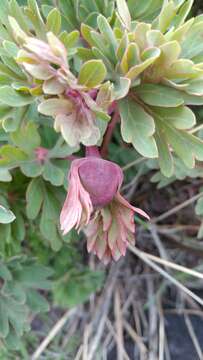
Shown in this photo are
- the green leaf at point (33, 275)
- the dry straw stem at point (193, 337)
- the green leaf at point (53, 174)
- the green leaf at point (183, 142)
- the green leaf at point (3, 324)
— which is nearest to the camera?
the green leaf at point (183, 142)

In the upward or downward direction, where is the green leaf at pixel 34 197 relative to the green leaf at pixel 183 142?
downward

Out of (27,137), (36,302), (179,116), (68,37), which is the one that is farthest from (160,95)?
(36,302)

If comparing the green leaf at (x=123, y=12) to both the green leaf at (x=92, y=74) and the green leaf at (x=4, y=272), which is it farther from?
the green leaf at (x=4, y=272)

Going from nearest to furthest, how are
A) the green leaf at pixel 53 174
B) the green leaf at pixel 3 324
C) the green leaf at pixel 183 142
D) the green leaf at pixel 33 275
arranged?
the green leaf at pixel 183 142, the green leaf at pixel 53 174, the green leaf at pixel 3 324, the green leaf at pixel 33 275

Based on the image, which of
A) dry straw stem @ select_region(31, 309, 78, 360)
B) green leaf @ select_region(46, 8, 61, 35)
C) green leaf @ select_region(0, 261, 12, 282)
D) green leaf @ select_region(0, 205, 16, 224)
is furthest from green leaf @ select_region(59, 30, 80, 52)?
dry straw stem @ select_region(31, 309, 78, 360)

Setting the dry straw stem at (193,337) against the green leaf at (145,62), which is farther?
the dry straw stem at (193,337)

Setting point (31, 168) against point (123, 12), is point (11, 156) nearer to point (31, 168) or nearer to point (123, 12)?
point (31, 168)

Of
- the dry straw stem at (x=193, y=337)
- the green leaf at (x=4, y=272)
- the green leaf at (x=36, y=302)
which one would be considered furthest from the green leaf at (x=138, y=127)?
the dry straw stem at (x=193, y=337)

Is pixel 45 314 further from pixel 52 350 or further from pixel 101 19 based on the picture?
pixel 101 19
